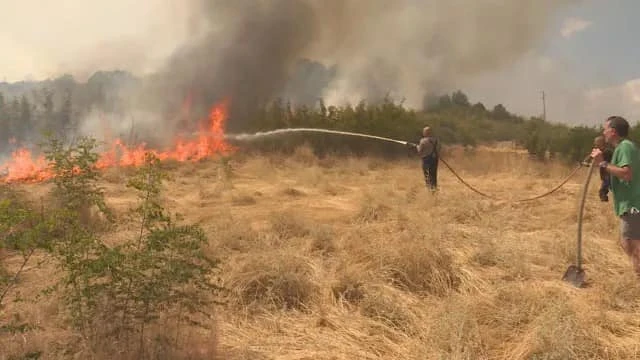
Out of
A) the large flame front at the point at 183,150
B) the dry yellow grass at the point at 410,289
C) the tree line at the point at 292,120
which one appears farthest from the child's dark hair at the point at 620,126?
the tree line at the point at 292,120

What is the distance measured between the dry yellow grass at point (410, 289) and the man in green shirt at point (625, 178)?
0.50m

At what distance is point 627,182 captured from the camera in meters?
4.44

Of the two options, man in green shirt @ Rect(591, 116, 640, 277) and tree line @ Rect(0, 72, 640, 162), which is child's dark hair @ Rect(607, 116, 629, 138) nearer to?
man in green shirt @ Rect(591, 116, 640, 277)

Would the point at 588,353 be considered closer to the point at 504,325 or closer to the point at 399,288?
the point at 504,325

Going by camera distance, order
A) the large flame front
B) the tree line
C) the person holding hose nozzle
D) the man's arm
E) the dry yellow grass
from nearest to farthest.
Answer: the dry yellow grass
the man's arm
the person holding hose nozzle
the large flame front
the tree line

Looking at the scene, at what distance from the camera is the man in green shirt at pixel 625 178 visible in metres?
4.33

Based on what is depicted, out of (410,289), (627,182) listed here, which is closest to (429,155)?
(410,289)

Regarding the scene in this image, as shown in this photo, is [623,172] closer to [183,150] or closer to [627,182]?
[627,182]

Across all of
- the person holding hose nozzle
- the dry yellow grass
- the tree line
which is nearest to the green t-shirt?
the dry yellow grass

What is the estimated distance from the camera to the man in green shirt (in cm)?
433

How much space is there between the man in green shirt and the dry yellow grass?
19.6 inches

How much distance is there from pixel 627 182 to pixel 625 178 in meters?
0.18

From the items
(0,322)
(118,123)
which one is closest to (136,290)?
(0,322)

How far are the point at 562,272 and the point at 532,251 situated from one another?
2.31 feet
